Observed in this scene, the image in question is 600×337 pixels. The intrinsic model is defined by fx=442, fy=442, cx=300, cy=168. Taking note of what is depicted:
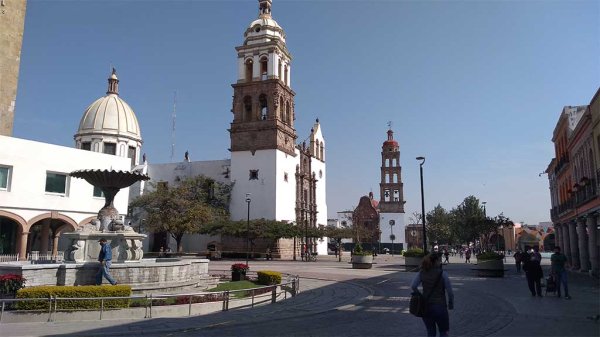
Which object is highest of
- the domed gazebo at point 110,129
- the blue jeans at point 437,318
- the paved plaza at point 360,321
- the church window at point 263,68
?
the church window at point 263,68

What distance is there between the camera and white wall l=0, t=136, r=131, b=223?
29.0m

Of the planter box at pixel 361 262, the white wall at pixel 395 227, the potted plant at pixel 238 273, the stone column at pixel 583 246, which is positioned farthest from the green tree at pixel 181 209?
the white wall at pixel 395 227

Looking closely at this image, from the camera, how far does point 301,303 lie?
40.3ft

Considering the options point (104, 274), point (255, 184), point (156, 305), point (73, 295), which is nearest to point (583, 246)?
point (156, 305)

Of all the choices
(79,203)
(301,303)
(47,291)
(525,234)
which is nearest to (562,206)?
(301,303)

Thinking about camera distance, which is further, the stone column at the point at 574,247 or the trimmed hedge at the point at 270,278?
the stone column at the point at 574,247

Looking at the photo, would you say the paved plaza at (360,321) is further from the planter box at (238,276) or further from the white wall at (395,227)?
the white wall at (395,227)

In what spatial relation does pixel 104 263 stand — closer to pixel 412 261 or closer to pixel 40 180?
pixel 412 261

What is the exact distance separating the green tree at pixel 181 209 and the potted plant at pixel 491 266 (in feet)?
84.3

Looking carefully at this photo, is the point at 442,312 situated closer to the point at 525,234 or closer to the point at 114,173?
the point at 114,173

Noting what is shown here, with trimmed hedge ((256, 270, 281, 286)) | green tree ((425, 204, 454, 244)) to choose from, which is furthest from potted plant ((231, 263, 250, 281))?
green tree ((425, 204, 454, 244))

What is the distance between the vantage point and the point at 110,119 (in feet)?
158

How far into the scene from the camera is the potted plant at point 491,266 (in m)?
21.1

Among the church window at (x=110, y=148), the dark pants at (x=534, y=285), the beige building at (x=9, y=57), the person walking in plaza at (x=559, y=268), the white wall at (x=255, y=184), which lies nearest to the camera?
the person walking in plaza at (x=559, y=268)
